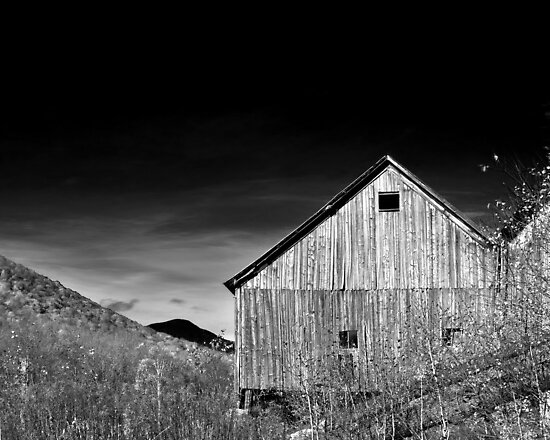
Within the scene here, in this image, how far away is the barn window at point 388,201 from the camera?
17.4 metres

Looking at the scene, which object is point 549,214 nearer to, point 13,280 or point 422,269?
point 422,269

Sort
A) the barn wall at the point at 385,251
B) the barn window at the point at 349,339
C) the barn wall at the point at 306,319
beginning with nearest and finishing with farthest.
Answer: the barn wall at the point at 306,319 → the barn wall at the point at 385,251 → the barn window at the point at 349,339

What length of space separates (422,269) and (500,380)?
861 cm

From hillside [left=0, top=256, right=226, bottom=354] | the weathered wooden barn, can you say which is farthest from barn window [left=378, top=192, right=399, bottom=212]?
hillside [left=0, top=256, right=226, bottom=354]

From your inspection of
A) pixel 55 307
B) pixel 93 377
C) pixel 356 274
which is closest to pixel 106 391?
pixel 93 377

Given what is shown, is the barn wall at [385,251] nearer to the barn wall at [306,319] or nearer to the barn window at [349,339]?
the barn wall at [306,319]

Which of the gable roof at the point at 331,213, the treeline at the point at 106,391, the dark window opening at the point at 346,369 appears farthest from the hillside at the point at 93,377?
the gable roof at the point at 331,213

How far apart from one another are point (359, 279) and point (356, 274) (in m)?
0.16

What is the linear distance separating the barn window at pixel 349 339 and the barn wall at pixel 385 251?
4.19ft

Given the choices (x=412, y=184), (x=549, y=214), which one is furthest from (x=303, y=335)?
(x=549, y=214)

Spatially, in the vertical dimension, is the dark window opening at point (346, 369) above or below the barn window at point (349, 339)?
below

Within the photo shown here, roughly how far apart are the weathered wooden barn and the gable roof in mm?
28

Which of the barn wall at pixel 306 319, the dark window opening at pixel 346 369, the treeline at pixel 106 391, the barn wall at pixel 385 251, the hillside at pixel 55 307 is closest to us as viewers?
the dark window opening at pixel 346 369

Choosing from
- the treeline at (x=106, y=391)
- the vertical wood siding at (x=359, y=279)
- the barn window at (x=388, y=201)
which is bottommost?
the treeline at (x=106, y=391)
